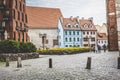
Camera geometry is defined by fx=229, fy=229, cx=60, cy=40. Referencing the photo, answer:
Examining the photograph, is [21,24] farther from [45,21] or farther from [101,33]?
[101,33]

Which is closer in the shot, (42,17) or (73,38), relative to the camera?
(42,17)

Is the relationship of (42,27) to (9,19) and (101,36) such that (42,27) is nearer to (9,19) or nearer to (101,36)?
(9,19)

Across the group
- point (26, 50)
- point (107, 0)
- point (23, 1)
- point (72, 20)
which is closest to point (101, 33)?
point (72, 20)

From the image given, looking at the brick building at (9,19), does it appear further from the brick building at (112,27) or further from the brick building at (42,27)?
→ the brick building at (42,27)

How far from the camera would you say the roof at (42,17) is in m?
75.9

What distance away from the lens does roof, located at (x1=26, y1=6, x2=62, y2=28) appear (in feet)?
249

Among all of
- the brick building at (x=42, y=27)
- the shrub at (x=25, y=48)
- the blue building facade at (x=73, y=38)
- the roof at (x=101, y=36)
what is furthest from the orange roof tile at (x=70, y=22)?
the shrub at (x=25, y=48)

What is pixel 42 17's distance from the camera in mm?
79188

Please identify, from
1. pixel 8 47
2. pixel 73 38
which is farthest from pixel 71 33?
pixel 8 47

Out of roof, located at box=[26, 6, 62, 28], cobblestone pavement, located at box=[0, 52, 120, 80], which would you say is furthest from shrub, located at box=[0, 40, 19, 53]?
roof, located at box=[26, 6, 62, 28]

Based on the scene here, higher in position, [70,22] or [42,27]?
[70,22]

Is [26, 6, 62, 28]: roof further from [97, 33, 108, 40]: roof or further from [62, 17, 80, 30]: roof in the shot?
[97, 33, 108, 40]: roof

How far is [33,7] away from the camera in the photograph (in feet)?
268

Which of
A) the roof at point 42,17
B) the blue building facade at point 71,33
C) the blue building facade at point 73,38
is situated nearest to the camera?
the roof at point 42,17
